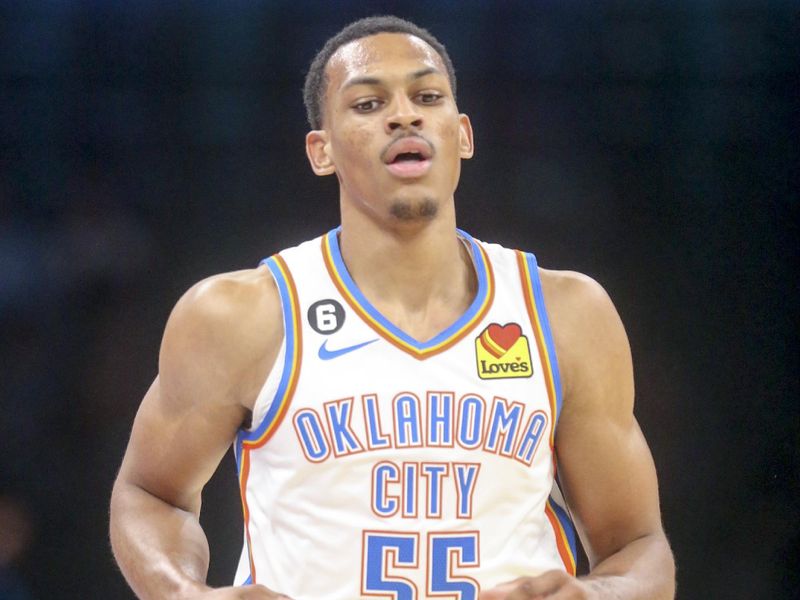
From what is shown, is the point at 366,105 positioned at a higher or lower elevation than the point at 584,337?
higher

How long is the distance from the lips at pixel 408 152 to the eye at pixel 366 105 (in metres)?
0.12

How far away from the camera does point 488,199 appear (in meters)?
3.91

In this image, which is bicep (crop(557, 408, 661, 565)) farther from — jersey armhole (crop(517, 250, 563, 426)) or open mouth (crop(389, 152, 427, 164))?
open mouth (crop(389, 152, 427, 164))

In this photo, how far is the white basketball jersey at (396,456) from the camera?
2.09 meters

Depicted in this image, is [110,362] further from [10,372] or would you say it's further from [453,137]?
[453,137]

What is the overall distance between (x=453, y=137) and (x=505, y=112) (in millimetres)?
1702

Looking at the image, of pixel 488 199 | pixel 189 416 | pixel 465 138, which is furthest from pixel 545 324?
pixel 488 199

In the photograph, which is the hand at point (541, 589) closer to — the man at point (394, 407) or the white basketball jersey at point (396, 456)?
the man at point (394, 407)

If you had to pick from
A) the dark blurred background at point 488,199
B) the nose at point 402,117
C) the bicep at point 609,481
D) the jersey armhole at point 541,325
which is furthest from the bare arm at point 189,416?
the dark blurred background at point 488,199

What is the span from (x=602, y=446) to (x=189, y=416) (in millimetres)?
807

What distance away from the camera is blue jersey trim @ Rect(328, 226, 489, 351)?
2.21 metres

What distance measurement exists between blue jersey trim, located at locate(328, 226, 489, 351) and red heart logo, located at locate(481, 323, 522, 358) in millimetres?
49

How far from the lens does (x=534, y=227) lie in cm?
391

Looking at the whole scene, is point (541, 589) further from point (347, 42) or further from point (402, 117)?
point (347, 42)
